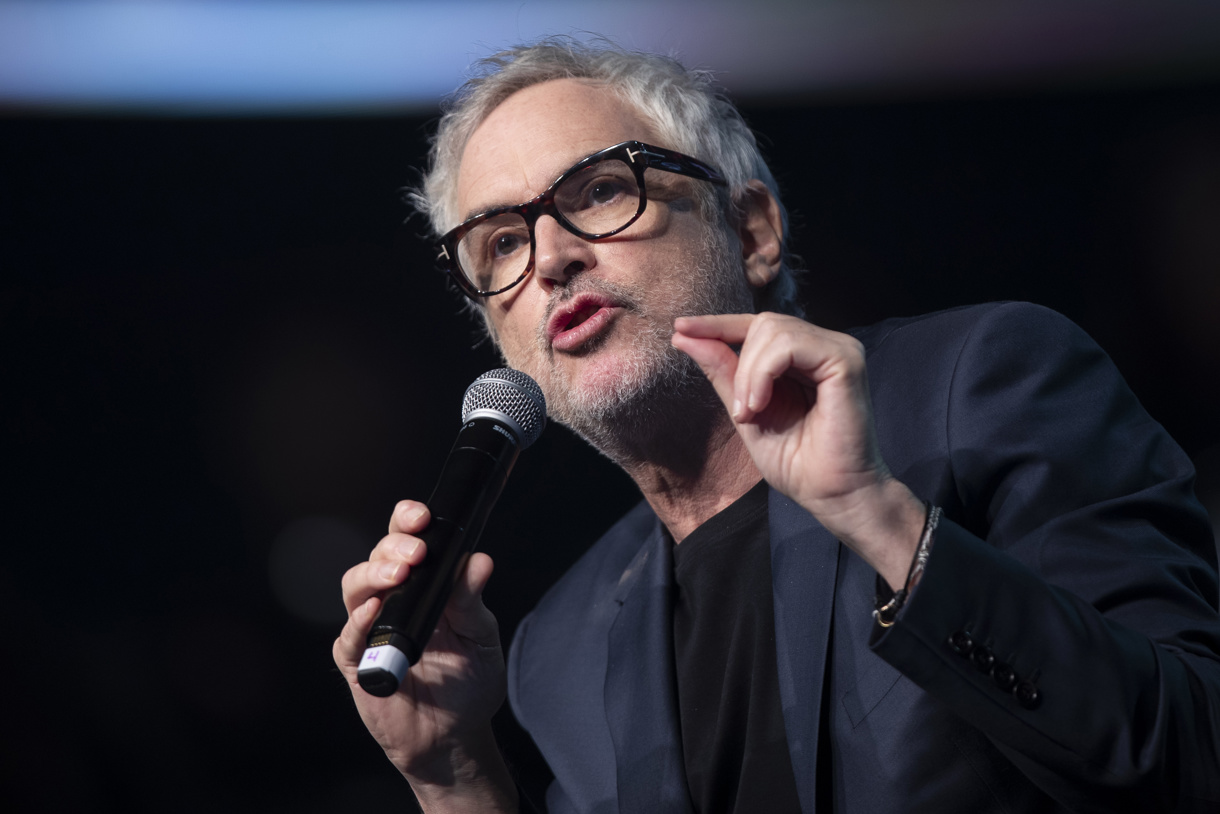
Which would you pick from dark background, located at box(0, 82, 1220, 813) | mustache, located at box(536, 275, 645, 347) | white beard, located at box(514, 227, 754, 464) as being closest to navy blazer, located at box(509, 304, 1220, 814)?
white beard, located at box(514, 227, 754, 464)

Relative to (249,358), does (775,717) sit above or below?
below

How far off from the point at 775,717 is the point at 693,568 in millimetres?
397

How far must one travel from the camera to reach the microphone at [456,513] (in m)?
0.96

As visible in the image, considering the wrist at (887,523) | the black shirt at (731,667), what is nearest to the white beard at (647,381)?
the black shirt at (731,667)

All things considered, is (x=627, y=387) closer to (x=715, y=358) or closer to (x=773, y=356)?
(x=715, y=358)

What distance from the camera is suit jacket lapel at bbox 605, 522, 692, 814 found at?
5.62ft

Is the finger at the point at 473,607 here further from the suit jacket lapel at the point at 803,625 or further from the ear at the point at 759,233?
the ear at the point at 759,233

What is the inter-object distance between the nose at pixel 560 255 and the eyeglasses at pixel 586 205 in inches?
0.7

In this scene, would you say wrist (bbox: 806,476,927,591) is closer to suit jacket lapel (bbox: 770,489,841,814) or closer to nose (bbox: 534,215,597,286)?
suit jacket lapel (bbox: 770,489,841,814)

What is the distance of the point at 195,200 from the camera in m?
2.67

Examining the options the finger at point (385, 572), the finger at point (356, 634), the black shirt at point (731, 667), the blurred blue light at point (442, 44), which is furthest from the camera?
the blurred blue light at point (442, 44)

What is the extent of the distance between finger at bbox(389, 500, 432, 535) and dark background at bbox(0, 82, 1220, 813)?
5.33 ft

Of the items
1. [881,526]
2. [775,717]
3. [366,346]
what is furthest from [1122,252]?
[366,346]

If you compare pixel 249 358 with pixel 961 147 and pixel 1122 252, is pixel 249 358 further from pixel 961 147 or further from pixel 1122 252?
pixel 1122 252
